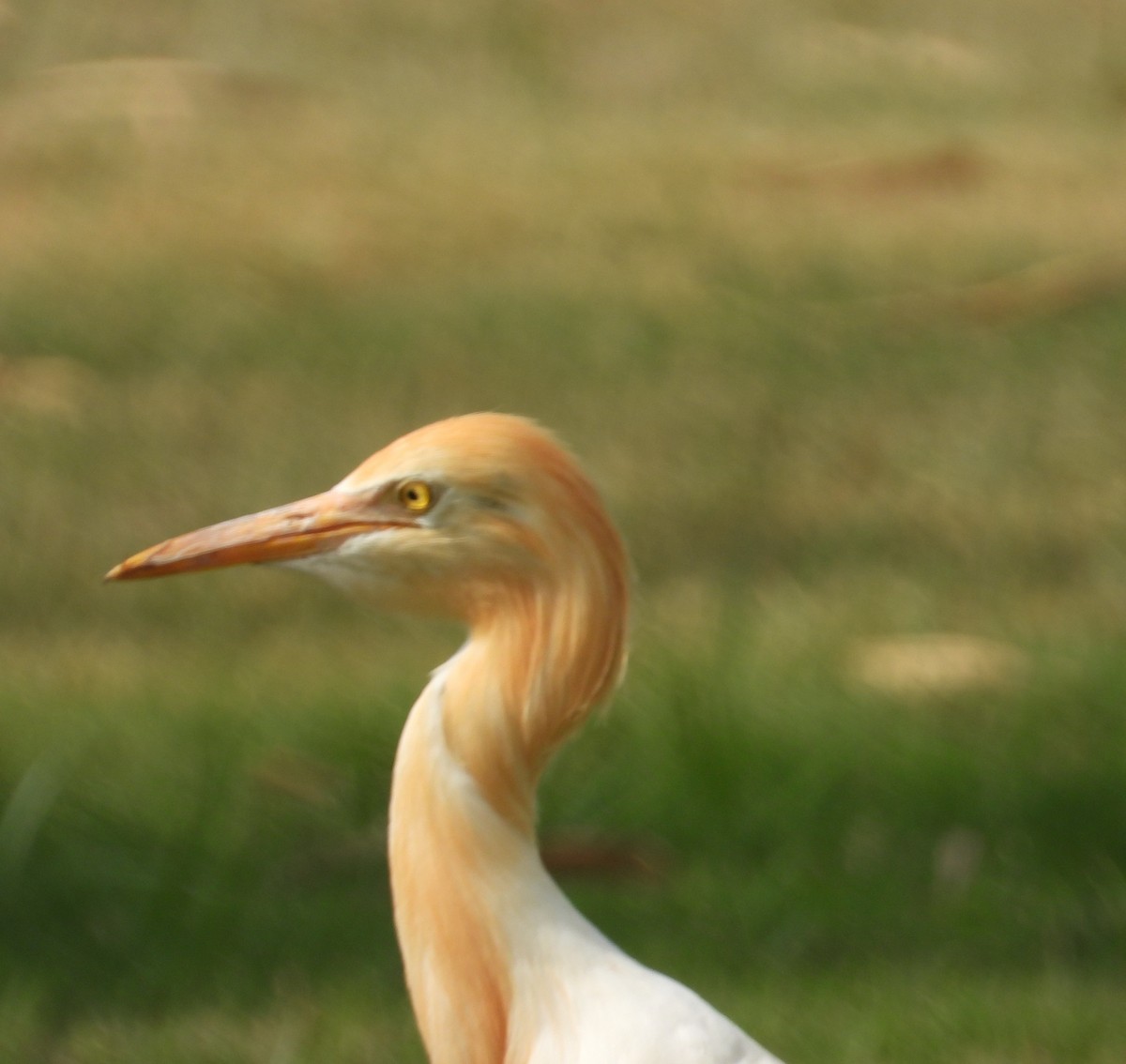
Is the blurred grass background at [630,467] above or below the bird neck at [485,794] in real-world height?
below

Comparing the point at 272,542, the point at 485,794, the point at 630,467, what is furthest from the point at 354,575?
the point at 630,467

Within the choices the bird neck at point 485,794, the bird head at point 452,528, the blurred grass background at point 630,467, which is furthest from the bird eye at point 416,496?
the blurred grass background at point 630,467

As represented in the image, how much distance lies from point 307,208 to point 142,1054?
3.73m

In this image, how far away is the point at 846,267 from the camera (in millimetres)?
6109

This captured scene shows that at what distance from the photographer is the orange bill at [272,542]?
2211 millimetres

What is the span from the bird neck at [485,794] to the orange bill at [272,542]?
16cm

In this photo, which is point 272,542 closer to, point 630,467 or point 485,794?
point 485,794

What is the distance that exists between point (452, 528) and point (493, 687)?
157 millimetres

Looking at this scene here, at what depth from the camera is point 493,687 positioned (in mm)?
2209

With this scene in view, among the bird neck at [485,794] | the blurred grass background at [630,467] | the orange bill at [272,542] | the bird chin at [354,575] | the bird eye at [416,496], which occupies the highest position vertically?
the bird eye at [416,496]

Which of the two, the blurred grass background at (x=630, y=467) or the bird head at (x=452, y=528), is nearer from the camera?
the bird head at (x=452, y=528)

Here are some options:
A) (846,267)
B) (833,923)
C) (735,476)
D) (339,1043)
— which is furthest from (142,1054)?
(846,267)

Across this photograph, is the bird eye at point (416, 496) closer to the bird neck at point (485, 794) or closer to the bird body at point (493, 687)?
the bird body at point (493, 687)

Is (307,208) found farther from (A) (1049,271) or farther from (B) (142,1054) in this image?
(B) (142,1054)
